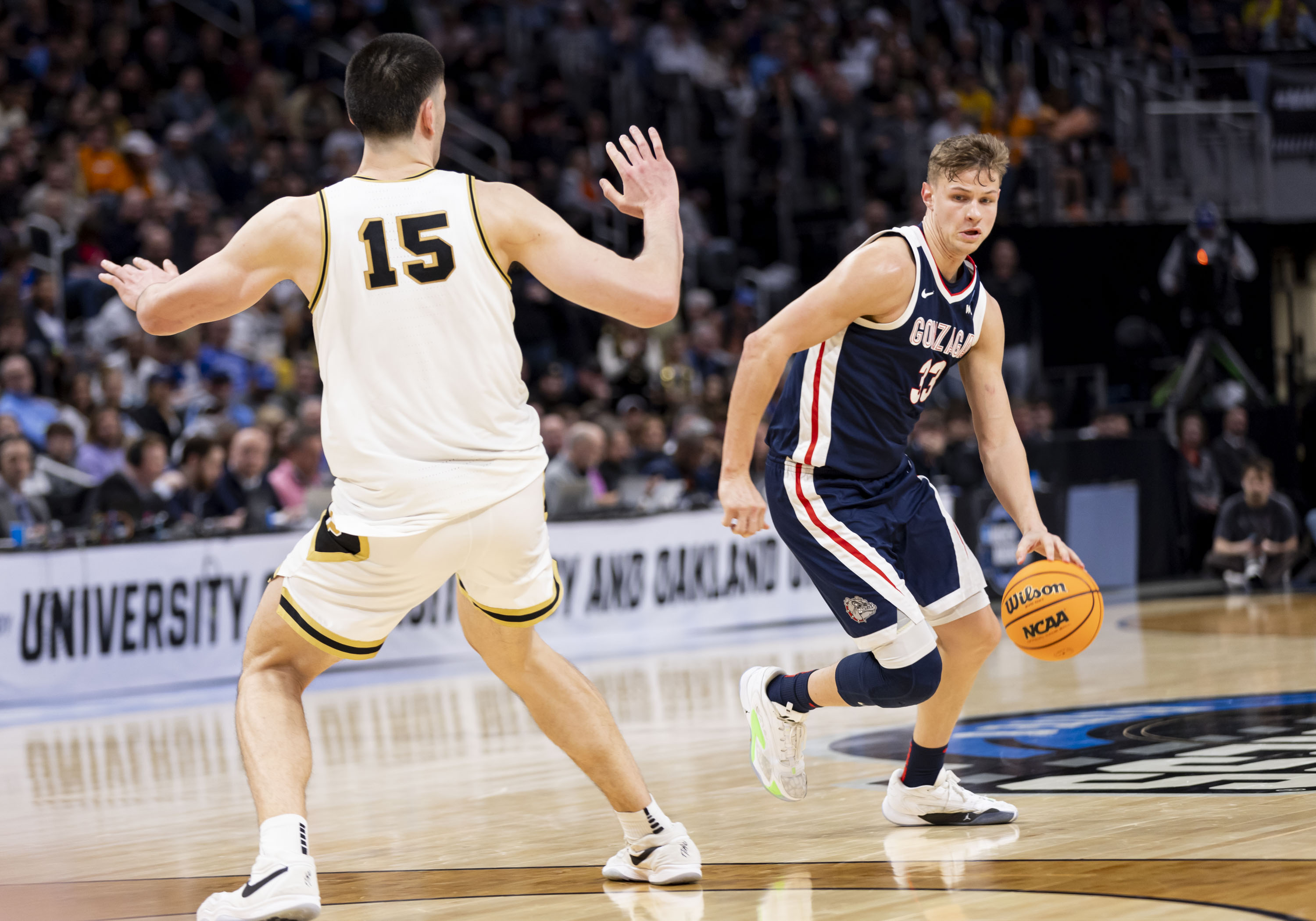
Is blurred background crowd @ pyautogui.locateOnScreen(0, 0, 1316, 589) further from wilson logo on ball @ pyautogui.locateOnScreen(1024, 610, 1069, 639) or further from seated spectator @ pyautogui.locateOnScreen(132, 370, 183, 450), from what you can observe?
Result: wilson logo on ball @ pyautogui.locateOnScreen(1024, 610, 1069, 639)

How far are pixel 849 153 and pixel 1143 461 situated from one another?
490 centimetres

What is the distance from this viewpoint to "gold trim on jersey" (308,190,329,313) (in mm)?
3965

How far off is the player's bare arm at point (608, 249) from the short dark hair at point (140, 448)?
7.86 meters

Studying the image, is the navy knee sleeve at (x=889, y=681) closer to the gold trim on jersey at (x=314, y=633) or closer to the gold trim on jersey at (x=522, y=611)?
the gold trim on jersey at (x=522, y=611)

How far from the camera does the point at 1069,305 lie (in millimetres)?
17453

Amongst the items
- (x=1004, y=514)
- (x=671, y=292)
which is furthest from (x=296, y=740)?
(x=1004, y=514)

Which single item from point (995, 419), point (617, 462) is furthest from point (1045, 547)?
point (617, 462)

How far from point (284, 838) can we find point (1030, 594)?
237 centimetres

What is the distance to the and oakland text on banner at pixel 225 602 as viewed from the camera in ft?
33.1

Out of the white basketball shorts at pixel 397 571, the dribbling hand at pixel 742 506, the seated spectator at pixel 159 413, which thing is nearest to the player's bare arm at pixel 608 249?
the white basketball shorts at pixel 397 571

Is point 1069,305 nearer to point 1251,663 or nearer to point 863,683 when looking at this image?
point 1251,663

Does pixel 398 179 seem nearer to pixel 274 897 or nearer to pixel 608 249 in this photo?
pixel 608 249

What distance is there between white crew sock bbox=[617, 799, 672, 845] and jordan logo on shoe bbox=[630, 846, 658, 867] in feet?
0.11

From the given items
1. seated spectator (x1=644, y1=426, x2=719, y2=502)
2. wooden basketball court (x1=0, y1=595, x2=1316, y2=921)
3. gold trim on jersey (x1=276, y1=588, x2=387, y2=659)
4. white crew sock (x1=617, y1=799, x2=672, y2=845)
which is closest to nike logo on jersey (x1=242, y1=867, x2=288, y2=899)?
wooden basketball court (x1=0, y1=595, x2=1316, y2=921)
